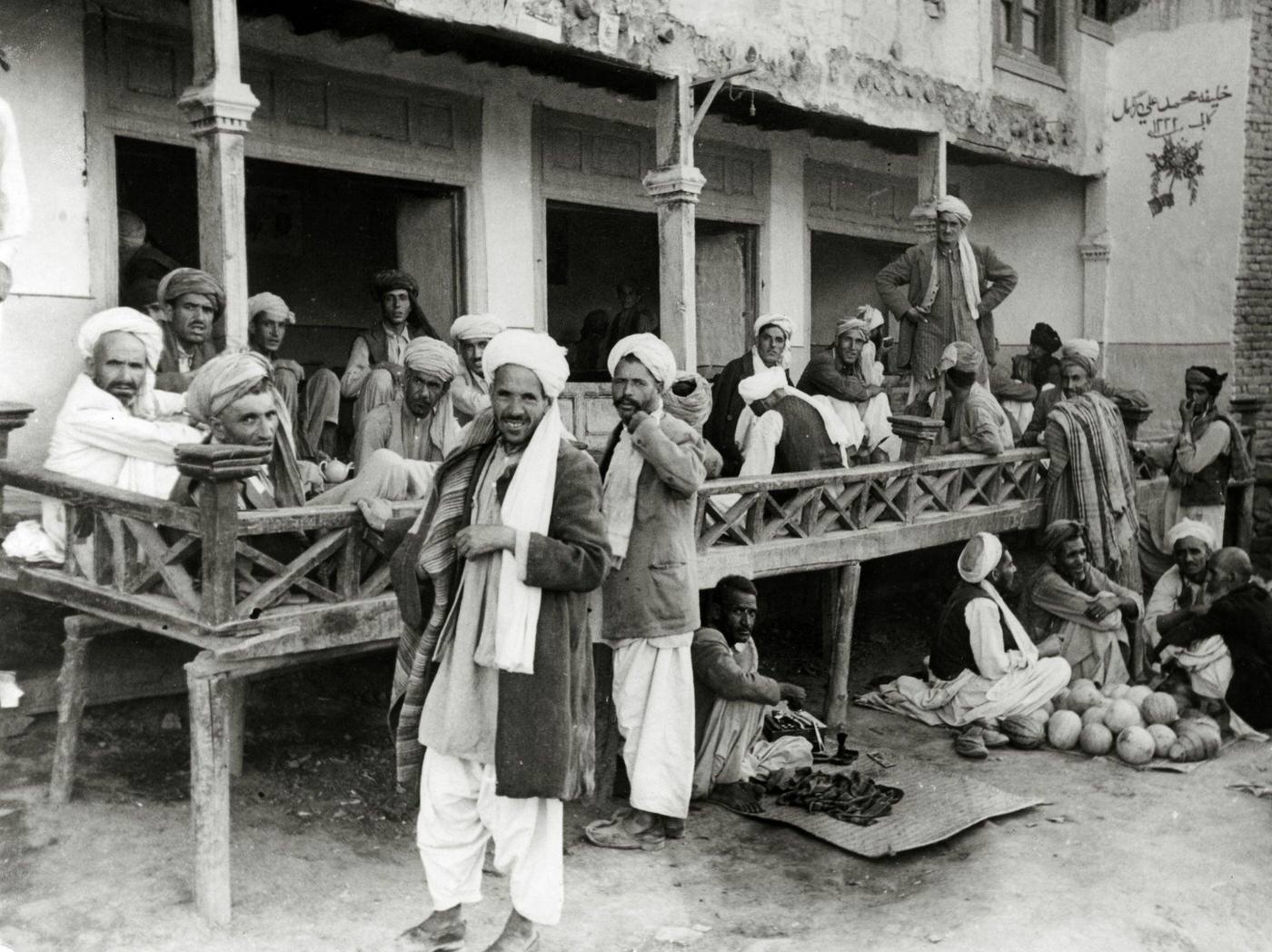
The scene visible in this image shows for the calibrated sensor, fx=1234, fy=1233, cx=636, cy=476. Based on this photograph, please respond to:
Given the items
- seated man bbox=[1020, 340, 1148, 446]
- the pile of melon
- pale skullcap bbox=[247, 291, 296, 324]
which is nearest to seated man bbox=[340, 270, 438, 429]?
pale skullcap bbox=[247, 291, 296, 324]

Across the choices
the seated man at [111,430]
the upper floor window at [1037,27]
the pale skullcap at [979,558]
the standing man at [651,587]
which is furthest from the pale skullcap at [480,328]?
the upper floor window at [1037,27]

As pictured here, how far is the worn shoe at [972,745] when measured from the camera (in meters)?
7.21

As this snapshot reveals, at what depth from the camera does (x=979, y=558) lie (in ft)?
24.5

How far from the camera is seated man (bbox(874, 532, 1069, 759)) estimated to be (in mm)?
7492

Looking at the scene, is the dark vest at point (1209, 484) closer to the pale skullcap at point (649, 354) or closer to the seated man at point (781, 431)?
the seated man at point (781, 431)

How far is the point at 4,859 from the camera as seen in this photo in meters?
4.86

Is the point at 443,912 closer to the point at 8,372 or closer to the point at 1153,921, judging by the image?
the point at 1153,921

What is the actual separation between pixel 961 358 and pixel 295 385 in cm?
442

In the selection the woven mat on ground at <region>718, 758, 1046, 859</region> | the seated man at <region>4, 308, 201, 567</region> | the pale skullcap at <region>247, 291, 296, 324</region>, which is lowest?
the woven mat on ground at <region>718, 758, 1046, 859</region>

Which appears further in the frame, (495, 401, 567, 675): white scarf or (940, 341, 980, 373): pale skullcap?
(940, 341, 980, 373): pale skullcap

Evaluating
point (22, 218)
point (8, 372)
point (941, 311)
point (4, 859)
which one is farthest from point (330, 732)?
point (941, 311)

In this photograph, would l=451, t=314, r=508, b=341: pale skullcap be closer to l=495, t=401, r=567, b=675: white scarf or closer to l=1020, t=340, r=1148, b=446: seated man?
l=495, t=401, r=567, b=675: white scarf

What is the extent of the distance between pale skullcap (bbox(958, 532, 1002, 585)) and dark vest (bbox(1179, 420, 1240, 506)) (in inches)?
132

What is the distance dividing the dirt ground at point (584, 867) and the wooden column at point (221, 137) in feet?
6.82
